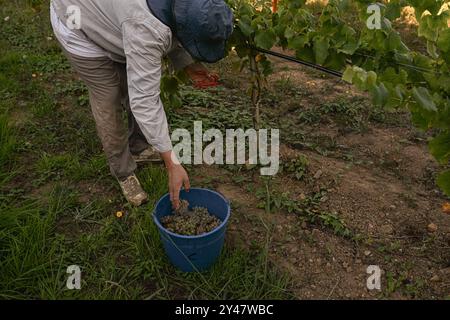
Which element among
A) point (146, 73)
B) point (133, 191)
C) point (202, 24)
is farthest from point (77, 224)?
point (202, 24)

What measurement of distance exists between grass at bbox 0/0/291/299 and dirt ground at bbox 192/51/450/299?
21cm

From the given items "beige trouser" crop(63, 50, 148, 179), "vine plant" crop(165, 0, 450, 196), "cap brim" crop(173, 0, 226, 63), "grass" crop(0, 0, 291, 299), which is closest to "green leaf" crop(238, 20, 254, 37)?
"vine plant" crop(165, 0, 450, 196)

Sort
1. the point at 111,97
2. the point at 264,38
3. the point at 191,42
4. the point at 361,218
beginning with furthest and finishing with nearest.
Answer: the point at 361,218 → the point at 111,97 → the point at 264,38 → the point at 191,42

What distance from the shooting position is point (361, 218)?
280 centimetres

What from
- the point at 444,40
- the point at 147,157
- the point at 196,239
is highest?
the point at 444,40

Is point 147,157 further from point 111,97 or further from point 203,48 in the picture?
point 203,48

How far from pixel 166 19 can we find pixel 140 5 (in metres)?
0.12

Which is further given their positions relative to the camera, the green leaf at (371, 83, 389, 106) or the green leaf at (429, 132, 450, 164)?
the green leaf at (429, 132, 450, 164)

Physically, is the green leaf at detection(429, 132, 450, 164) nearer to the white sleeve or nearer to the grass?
the grass

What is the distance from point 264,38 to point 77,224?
1.55m

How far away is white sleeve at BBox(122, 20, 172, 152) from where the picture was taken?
6.40 feet

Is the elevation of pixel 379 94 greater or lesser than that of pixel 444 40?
lesser

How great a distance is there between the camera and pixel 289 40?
2434mm
